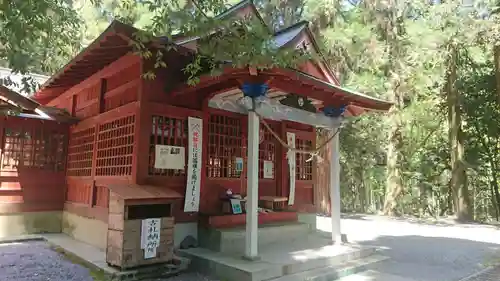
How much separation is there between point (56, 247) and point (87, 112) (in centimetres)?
312

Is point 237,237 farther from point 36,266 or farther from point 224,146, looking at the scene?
point 36,266

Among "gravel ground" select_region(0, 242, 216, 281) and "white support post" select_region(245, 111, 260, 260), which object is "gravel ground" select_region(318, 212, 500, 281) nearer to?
"white support post" select_region(245, 111, 260, 260)

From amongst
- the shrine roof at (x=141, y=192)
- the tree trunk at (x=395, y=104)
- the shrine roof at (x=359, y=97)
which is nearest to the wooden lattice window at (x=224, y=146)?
the shrine roof at (x=141, y=192)

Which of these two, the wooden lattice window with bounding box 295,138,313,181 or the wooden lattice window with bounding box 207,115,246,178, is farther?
the wooden lattice window with bounding box 295,138,313,181

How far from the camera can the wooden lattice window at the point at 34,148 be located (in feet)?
29.0

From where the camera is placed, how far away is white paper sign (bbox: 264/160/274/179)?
827 centimetres

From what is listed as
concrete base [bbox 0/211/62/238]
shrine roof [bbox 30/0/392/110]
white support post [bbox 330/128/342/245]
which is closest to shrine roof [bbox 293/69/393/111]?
shrine roof [bbox 30/0/392/110]

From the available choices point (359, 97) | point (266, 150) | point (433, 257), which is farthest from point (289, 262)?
point (433, 257)

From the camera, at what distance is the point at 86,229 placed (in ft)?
25.3

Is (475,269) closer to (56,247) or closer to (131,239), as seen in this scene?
(131,239)

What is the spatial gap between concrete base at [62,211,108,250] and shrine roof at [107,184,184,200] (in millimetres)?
1663

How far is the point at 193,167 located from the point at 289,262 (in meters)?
2.39

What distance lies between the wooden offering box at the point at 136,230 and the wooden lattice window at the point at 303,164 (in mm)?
4201

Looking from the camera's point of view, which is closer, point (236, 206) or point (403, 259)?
point (236, 206)
